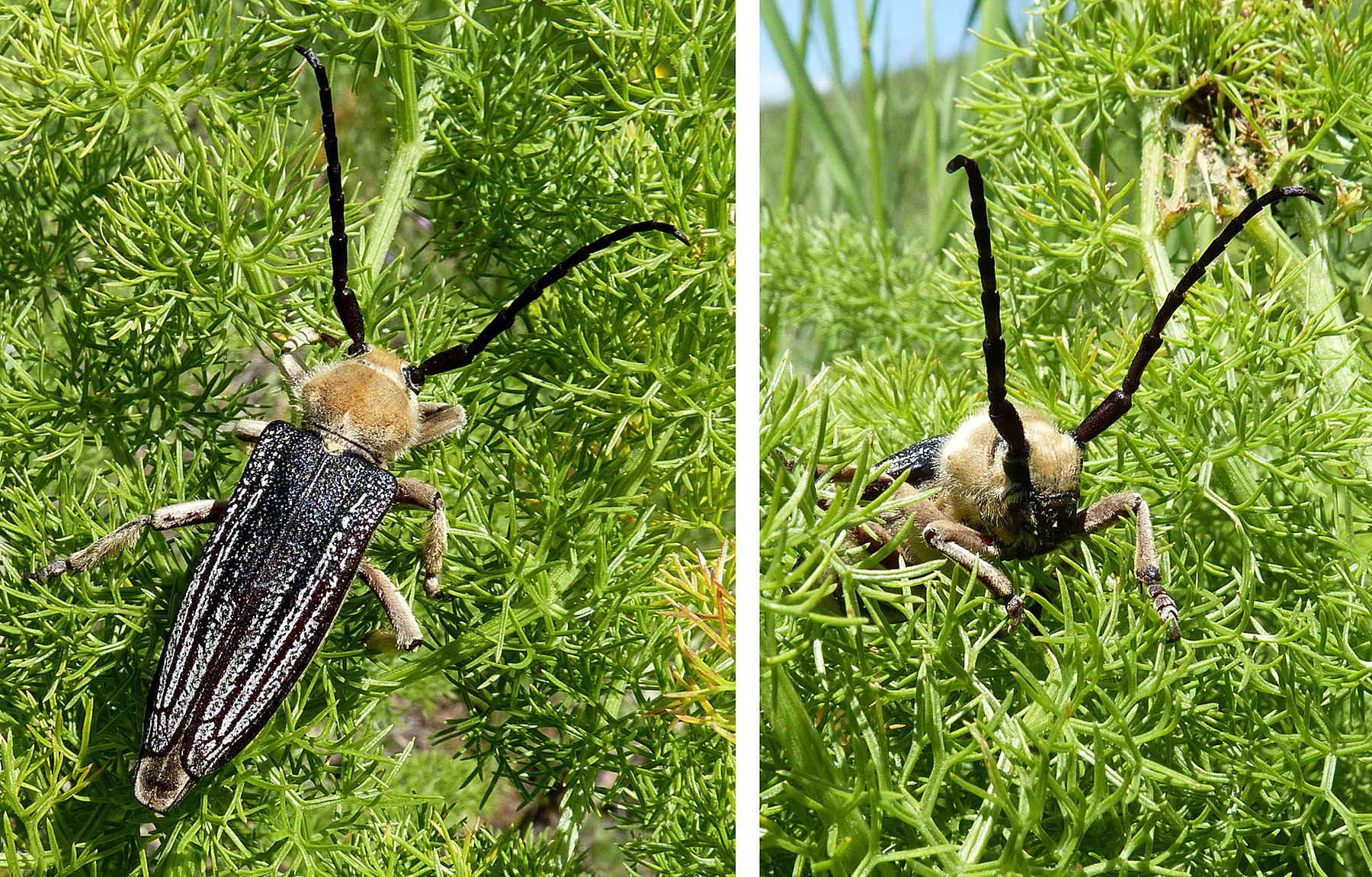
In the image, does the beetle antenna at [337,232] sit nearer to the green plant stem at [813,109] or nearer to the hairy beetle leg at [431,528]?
the hairy beetle leg at [431,528]

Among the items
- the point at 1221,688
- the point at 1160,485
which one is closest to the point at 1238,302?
the point at 1160,485

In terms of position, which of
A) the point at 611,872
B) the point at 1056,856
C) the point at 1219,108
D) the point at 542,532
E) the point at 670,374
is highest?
the point at 1219,108

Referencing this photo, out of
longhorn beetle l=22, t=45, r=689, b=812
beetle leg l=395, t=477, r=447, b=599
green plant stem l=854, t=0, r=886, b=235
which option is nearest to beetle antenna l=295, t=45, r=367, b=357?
longhorn beetle l=22, t=45, r=689, b=812

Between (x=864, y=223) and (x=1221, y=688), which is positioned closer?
(x=1221, y=688)

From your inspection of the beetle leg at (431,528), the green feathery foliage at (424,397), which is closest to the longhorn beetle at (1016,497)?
the green feathery foliage at (424,397)

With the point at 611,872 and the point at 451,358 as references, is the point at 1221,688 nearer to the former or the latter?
the point at 451,358

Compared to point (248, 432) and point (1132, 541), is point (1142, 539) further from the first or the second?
point (248, 432)

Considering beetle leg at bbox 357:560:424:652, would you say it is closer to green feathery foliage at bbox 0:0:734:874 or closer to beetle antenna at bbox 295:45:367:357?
green feathery foliage at bbox 0:0:734:874
